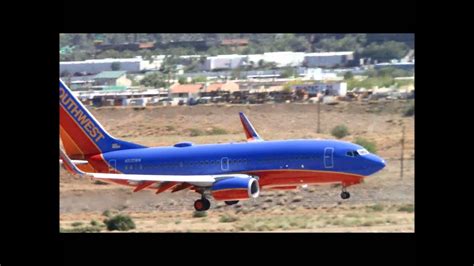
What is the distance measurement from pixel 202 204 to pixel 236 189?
1.68m

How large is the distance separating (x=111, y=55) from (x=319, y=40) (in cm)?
501

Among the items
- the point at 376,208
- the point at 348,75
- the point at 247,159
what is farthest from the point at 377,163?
the point at 348,75

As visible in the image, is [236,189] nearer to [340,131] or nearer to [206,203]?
[206,203]

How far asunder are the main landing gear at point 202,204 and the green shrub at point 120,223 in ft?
6.16

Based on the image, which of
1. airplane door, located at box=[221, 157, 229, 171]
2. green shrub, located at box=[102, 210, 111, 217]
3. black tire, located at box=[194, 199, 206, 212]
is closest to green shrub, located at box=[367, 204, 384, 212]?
black tire, located at box=[194, 199, 206, 212]

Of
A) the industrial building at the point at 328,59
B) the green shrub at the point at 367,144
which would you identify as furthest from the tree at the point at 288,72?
the green shrub at the point at 367,144

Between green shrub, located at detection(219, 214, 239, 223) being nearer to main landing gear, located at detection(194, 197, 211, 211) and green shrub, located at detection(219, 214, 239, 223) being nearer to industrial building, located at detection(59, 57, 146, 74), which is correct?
main landing gear, located at detection(194, 197, 211, 211)

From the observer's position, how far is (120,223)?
92.7ft

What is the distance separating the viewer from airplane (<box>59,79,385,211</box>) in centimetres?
2539

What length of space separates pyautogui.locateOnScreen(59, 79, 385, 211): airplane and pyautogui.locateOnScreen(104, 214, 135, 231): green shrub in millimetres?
1466

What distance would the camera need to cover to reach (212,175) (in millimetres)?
26109

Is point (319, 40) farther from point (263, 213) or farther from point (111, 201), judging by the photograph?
point (111, 201)
